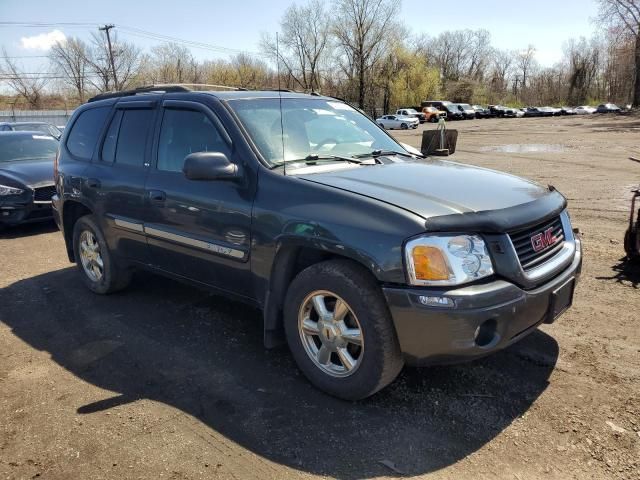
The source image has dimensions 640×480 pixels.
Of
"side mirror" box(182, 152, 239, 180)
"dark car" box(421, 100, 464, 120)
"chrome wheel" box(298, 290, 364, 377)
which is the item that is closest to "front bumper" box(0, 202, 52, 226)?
"side mirror" box(182, 152, 239, 180)

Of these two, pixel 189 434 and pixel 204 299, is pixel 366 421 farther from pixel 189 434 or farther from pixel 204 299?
pixel 204 299

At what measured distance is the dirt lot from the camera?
2646 millimetres

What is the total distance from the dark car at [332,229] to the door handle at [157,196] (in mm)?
13

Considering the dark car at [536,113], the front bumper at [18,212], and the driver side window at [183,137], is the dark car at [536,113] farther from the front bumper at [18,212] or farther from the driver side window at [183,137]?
the driver side window at [183,137]

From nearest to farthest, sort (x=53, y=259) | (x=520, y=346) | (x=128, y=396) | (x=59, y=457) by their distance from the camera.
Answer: (x=59, y=457)
(x=128, y=396)
(x=520, y=346)
(x=53, y=259)

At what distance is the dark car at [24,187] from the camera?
315 inches

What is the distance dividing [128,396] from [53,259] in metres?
4.16

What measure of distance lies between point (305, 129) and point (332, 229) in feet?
4.16

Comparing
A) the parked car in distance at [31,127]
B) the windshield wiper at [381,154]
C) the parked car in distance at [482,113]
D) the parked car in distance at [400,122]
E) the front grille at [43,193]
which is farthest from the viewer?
the parked car in distance at [482,113]

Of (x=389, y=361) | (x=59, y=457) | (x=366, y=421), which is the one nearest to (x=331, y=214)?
(x=389, y=361)

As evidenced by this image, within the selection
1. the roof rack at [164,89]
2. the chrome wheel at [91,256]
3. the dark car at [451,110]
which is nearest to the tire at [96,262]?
the chrome wheel at [91,256]

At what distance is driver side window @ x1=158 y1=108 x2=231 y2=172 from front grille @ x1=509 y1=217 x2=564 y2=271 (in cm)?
207

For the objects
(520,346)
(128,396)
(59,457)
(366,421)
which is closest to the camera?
(59,457)

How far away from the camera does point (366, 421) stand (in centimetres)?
296
